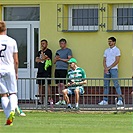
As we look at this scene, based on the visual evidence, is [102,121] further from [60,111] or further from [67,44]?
[67,44]

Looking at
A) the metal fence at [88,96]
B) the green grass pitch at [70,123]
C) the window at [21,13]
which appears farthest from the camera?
the window at [21,13]

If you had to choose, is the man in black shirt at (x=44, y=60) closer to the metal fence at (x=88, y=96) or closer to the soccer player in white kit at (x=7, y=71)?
the metal fence at (x=88, y=96)

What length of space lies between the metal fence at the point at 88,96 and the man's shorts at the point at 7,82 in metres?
5.26

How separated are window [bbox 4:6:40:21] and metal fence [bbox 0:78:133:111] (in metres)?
3.02

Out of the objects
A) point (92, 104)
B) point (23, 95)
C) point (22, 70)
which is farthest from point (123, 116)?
point (22, 70)

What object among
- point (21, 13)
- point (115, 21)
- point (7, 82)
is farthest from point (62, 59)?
point (7, 82)

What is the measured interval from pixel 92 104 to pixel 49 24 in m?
3.81

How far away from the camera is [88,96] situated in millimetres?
20125

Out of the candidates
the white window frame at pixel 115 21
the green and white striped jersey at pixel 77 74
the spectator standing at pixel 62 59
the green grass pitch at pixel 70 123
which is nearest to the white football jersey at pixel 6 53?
the green grass pitch at pixel 70 123

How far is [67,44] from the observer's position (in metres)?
22.3

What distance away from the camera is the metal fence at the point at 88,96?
1966 cm

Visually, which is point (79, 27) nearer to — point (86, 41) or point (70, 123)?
point (86, 41)

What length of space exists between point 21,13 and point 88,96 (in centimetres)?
450

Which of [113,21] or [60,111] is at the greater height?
[113,21]
